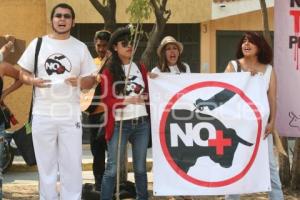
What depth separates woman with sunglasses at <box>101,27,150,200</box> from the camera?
5.62 metres

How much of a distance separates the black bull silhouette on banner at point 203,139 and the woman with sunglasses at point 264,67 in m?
0.28

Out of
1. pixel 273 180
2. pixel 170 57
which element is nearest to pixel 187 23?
pixel 170 57

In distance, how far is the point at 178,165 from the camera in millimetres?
5738

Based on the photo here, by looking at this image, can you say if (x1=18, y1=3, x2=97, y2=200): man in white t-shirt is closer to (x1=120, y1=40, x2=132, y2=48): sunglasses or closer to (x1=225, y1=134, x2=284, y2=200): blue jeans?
(x1=120, y1=40, x2=132, y2=48): sunglasses

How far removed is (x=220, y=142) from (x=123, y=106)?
40.6 inches

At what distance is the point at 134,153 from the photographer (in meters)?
5.81

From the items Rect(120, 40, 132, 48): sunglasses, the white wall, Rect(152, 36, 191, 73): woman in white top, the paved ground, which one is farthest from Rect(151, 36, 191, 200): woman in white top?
the white wall

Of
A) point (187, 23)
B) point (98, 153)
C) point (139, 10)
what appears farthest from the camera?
point (187, 23)

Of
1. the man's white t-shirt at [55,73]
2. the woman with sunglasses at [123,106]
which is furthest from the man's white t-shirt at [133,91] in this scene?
the man's white t-shirt at [55,73]

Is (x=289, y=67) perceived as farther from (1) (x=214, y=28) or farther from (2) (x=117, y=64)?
(1) (x=214, y=28)

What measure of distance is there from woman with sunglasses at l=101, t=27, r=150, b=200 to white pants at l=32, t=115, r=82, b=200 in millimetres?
377

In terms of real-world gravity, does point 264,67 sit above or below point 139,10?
below

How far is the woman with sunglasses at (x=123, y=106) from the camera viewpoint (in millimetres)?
5617

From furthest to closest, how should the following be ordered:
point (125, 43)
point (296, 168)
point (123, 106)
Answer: point (296, 168), point (125, 43), point (123, 106)
